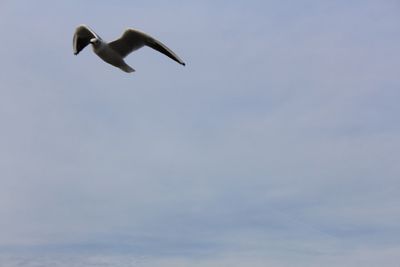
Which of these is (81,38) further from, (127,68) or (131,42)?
(127,68)

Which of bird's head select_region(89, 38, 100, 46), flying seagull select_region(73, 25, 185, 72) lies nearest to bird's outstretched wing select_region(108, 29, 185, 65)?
flying seagull select_region(73, 25, 185, 72)

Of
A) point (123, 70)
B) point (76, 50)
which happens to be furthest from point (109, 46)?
point (76, 50)

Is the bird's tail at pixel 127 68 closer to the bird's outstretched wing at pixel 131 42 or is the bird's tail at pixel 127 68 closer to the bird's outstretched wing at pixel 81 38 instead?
the bird's outstretched wing at pixel 131 42

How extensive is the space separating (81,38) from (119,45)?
269 cm

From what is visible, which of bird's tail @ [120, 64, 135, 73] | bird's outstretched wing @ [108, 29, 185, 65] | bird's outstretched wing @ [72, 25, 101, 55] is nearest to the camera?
bird's tail @ [120, 64, 135, 73]

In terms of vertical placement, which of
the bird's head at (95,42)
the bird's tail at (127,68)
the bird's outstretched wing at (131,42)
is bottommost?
the bird's tail at (127,68)

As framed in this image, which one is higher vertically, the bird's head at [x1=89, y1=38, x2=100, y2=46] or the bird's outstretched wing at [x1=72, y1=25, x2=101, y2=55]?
the bird's outstretched wing at [x1=72, y1=25, x2=101, y2=55]

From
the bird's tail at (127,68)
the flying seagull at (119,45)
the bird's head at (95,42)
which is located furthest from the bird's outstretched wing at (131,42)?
the bird's tail at (127,68)

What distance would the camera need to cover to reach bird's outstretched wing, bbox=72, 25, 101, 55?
26.0m

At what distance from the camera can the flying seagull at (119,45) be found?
74.7 feet

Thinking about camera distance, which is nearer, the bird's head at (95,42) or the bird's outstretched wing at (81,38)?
the bird's head at (95,42)

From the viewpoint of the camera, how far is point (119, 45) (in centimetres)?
2464

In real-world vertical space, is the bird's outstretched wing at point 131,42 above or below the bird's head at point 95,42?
above

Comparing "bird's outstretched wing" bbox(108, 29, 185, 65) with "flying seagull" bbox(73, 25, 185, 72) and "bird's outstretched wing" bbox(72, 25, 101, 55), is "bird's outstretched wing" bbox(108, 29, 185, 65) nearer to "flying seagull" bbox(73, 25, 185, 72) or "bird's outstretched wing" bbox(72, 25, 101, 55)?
"flying seagull" bbox(73, 25, 185, 72)
